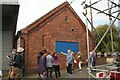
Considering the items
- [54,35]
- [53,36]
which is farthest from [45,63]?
[54,35]

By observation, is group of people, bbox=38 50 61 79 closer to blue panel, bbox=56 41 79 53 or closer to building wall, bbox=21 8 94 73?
building wall, bbox=21 8 94 73

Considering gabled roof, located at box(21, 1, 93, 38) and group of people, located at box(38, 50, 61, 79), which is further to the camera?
gabled roof, located at box(21, 1, 93, 38)

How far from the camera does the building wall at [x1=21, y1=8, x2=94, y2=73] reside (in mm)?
17567

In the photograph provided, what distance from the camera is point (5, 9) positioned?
1493cm

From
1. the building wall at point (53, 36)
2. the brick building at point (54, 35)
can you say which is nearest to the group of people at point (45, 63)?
the building wall at point (53, 36)

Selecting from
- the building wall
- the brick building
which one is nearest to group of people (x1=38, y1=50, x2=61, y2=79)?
the building wall

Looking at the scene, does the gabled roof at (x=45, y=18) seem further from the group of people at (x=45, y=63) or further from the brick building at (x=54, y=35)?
the group of people at (x=45, y=63)

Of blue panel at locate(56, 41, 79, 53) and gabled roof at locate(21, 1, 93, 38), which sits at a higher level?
gabled roof at locate(21, 1, 93, 38)

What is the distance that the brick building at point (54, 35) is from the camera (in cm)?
1752

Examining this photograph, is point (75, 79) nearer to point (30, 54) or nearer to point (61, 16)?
point (30, 54)

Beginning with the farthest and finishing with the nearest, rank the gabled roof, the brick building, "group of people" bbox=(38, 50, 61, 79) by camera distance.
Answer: the gabled roof < the brick building < "group of people" bbox=(38, 50, 61, 79)

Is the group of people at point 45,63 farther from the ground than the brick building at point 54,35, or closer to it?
closer to it

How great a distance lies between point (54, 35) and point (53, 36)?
0.15 meters

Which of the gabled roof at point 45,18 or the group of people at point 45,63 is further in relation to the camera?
the gabled roof at point 45,18
